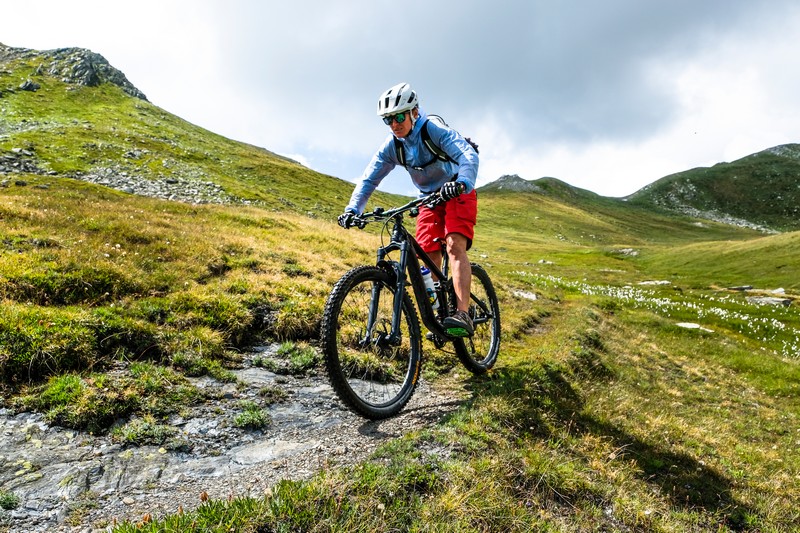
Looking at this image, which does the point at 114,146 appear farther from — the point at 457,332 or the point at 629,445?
the point at 629,445

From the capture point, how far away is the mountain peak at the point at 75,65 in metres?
113

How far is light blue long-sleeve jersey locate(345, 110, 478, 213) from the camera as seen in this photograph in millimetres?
6797

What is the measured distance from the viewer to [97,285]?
8906 mm

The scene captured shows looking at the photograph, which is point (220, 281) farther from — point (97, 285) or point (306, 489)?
point (306, 489)

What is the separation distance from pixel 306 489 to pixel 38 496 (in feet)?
8.36

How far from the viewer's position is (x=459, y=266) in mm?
7500

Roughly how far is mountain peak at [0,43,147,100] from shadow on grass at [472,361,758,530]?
144 metres

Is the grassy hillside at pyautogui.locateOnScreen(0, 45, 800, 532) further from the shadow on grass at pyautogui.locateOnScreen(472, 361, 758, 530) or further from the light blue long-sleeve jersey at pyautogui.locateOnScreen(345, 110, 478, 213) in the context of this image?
the light blue long-sleeve jersey at pyautogui.locateOnScreen(345, 110, 478, 213)

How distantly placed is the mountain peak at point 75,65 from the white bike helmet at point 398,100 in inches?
5574

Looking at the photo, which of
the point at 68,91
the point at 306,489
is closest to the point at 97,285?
the point at 306,489

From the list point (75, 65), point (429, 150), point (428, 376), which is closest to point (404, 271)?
point (429, 150)

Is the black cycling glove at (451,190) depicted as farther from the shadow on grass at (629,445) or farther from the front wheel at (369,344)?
the shadow on grass at (629,445)

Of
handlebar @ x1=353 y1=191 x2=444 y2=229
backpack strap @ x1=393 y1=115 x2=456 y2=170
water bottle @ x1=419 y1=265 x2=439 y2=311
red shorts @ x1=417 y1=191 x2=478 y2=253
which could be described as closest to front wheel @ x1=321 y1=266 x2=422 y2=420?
water bottle @ x1=419 y1=265 x2=439 y2=311

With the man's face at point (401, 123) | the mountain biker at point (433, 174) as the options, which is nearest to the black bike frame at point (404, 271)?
the mountain biker at point (433, 174)
